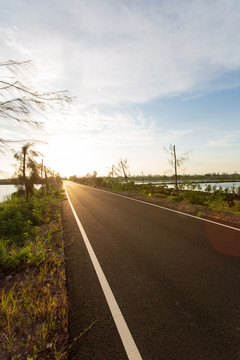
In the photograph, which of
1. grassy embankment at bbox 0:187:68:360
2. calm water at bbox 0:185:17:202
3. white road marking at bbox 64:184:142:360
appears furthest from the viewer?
calm water at bbox 0:185:17:202

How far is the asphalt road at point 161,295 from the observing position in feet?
7.17

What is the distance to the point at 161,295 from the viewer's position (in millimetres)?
3098

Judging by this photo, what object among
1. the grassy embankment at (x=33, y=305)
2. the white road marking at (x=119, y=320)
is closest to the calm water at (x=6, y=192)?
the grassy embankment at (x=33, y=305)

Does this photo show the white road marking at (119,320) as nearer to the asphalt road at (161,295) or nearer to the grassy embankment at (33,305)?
the asphalt road at (161,295)

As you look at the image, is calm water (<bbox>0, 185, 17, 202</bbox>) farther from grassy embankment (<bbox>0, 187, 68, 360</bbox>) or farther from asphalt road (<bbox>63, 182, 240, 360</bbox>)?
asphalt road (<bbox>63, 182, 240, 360</bbox>)

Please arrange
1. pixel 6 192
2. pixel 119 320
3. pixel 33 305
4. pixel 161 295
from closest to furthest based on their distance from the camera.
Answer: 1. pixel 119 320
2. pixel 33 305
3. pixel 161 295
4. pixel 6 192

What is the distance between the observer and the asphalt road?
219 centimetres

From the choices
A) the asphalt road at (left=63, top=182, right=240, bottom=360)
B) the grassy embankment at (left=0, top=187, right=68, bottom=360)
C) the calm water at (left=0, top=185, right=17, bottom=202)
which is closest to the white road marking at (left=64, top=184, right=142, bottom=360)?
the asphalt road at (left=63, top=182, right=240, bottom=360)

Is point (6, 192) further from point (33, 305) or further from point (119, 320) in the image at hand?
point (119, 320)

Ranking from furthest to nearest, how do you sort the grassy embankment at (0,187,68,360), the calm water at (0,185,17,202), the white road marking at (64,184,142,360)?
the calm water at (0,185,17,202)
the grassy embankment at (0,187,68,360)
the white road marking at (64,184,142,360)

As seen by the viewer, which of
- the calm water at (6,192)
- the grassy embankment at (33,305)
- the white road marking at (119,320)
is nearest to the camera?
the white road marking at (119,320)

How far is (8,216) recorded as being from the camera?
7.95 metres

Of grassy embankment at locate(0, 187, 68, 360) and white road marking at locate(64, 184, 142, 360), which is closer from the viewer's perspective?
white road marking at locate(64, 184, 142, 360)

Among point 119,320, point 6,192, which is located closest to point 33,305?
point 119,320
